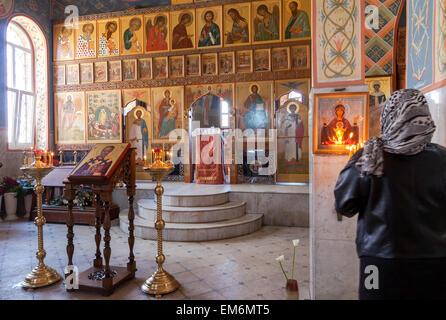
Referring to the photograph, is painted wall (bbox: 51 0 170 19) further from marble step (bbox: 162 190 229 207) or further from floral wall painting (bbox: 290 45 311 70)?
marble step (bbox: 162 190 229 207)

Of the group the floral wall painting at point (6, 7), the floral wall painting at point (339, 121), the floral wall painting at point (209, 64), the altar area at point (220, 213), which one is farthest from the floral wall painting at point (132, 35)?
the floral wall painting at point (339, 121)

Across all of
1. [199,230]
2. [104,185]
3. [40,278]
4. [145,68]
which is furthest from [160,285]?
[145,68]

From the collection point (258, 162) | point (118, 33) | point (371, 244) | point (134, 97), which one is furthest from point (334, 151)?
point (118, 33)

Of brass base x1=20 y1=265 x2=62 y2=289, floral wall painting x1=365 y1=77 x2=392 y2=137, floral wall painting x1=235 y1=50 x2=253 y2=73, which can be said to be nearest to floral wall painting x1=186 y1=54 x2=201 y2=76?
floral wall painting x1=235 y1=50 x2=253 y2=73

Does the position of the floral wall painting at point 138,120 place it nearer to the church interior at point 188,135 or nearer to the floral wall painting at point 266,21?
the church interior at point 188,135

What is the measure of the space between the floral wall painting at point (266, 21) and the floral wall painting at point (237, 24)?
18cm

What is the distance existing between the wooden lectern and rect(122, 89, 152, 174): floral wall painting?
237 inches

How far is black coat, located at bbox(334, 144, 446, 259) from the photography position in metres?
1.57

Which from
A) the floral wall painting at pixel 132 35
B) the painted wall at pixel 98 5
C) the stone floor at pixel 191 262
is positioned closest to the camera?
the stone floor at pixel 191 262

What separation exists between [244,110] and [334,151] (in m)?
6.48

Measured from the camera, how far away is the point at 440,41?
2434 millimetres

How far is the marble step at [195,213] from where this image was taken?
21.2 ft

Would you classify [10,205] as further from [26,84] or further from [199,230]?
[199,230]

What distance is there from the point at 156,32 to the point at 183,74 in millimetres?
→ 1615
